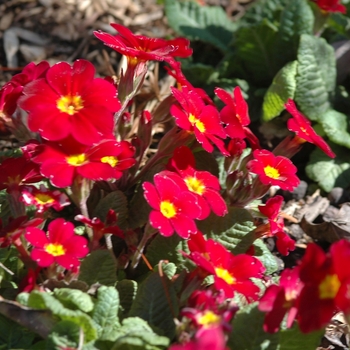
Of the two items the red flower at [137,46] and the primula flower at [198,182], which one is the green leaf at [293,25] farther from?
the primula flower at [198,182]

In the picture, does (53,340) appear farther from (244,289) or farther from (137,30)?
(137,30)

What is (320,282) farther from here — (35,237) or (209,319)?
(35,237)

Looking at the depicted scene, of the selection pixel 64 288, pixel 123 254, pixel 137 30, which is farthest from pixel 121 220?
pixel 137 30

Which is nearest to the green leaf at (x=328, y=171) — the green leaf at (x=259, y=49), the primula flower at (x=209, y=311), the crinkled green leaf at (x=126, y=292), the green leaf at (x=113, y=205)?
the green leaf at (x=259, y=49)

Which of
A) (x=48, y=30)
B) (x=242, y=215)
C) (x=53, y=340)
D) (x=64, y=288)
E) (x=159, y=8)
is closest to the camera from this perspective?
(x=53, y=340)

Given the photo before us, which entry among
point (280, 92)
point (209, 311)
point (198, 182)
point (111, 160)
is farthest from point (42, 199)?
point (280, 92)

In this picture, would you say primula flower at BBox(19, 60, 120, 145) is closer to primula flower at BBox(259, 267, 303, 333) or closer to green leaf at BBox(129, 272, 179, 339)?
green leaf at BBox(129, 272, 179, 339)

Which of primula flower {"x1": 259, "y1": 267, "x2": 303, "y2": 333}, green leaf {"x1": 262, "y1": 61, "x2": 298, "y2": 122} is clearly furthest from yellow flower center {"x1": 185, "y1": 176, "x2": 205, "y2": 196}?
green leaf {"x1": 262, "y1": 61, "x2": 298, "y2": 122}
